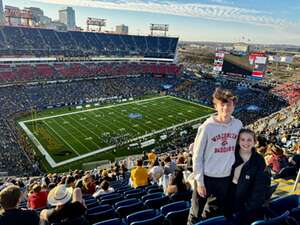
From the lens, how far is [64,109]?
134ft

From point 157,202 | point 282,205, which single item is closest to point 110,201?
point 157,202

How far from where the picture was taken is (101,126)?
34.3 meters

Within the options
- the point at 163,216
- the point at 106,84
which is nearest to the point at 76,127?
the point at 106,84

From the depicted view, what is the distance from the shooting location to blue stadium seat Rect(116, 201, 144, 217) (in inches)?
203

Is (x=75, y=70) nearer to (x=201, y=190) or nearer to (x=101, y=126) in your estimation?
(x=101, y=126)

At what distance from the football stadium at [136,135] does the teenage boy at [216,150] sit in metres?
0.01

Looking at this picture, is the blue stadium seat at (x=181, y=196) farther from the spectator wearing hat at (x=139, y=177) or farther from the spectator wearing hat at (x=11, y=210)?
the spectator wearing hat at (x=11, y=210)

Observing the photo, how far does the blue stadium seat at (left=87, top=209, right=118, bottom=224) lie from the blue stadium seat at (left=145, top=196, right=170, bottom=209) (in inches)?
28.5

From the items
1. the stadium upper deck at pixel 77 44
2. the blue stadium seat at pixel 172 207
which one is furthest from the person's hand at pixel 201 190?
the stadium upper deck at pixel 77 44

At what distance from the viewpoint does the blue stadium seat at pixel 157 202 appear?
537cm

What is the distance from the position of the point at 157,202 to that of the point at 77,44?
61.8 meters

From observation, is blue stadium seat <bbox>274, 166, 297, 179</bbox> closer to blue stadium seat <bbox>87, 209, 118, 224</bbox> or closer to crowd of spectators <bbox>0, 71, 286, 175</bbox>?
blue stadium seat <bbox>87, 209, 118, 224</bbox>

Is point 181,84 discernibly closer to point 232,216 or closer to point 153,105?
point 153,105

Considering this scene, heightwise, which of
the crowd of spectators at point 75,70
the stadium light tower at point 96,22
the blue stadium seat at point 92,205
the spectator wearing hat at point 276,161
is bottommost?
the crowd of spectators at point 75,70
